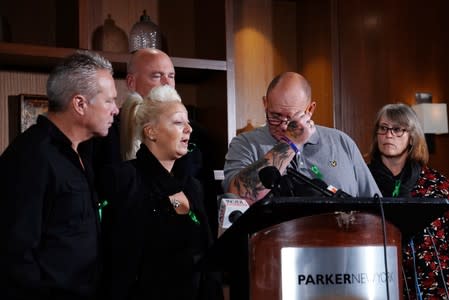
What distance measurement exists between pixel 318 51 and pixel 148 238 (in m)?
2.36

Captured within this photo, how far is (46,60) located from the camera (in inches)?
117

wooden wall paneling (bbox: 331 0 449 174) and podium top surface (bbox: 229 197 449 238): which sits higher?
wooden wall paneling (bbox: 331 0 449 174)

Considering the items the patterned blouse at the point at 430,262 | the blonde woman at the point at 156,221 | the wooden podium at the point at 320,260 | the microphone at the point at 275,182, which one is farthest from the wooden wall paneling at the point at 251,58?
the wooden podium at the point at 320,260

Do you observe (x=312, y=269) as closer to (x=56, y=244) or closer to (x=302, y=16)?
(x=56, y=244)

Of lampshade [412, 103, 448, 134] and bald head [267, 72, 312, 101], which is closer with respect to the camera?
bald head [267, 72, 312, 101]

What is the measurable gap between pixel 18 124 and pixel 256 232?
6.79ft

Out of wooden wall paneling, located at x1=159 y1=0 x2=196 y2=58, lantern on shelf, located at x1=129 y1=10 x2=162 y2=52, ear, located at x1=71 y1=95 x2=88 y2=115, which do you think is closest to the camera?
ear, located at x1=71 y1=95 x2=88 y2=115

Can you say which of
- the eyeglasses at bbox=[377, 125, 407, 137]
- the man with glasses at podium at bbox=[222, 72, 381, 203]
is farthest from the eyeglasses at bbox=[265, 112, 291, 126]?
the eyeglasses at bbox=[377, 125, 407, 137]

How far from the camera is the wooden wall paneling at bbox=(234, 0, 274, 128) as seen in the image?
3754 mm

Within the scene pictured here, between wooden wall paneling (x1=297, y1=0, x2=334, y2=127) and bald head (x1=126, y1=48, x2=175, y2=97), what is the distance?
148 centimetres

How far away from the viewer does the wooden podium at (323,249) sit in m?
1.27

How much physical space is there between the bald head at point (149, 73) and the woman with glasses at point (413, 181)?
102 cm

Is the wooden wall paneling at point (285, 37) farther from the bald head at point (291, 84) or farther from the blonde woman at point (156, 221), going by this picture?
the blonde woman at point (156, 221)

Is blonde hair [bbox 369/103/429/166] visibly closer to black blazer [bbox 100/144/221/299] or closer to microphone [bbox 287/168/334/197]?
black blazer [bbox 100/144/221/299]
